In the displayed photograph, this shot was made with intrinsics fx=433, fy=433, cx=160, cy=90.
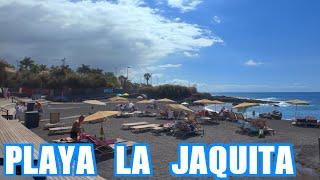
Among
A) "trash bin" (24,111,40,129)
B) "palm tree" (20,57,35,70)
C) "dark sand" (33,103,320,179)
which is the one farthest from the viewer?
"palm tree" (20,57,35,70)

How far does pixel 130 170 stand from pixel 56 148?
11.4ft

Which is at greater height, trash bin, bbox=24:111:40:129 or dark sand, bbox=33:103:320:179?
trash bin, bbox=24:111:40:129

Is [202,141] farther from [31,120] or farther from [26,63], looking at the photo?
[26,63]

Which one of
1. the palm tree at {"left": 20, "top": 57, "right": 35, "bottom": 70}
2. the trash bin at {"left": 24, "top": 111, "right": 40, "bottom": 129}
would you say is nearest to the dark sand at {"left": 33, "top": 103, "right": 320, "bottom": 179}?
the trash bin at {"left": 24, "top": 111, "right": 40, "bottom": 129}

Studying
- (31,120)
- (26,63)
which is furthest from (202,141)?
(26,63)

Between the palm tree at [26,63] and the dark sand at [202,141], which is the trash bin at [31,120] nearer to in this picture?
the dark sand at [202,141]

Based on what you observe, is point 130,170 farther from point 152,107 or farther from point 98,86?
point 98,86

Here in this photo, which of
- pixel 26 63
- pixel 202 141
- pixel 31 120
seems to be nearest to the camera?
pixel 202 141

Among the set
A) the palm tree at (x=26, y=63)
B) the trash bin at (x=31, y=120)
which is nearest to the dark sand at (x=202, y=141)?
the trash bin at (x=31, y=120)

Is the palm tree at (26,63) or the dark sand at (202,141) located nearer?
the dark sand at (202,141)

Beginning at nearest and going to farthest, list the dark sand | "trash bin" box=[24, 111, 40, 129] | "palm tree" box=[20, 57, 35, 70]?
the dark sand → "trash bin" box=[24, 111, 40, 129] → "palm tree" box=[20, 57, 35, 70]

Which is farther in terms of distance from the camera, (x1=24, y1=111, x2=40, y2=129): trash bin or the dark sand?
(x1=24, y1=111, x2=40, y2=129): trash bin

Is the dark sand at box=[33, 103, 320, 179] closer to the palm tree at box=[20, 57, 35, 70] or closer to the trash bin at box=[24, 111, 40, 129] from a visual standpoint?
the trash bin at box=[24, 111, 40, 129]

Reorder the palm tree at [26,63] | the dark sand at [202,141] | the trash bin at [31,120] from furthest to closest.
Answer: the palm tree at [26,63] < the trash bin at [31,120] < the dark sand at [202,141]
